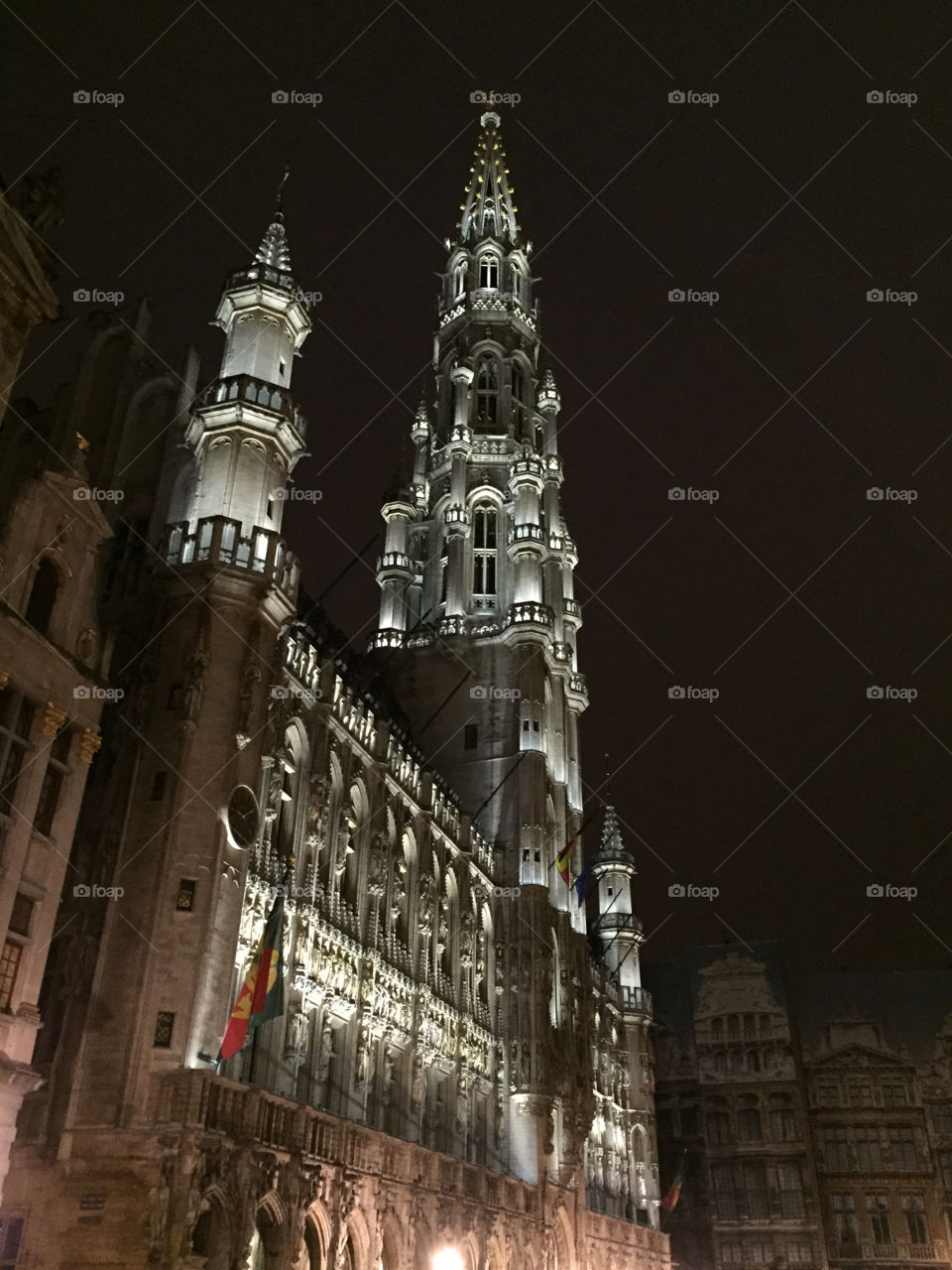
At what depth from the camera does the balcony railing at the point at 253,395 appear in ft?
133

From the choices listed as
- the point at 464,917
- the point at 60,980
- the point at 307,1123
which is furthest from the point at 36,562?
the point at 464,917

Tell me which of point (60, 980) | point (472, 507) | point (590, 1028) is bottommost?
point (60, 980)

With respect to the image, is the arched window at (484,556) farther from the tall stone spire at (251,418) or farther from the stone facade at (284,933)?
the tall stone spire at (251,418)

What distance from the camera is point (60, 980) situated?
32.0 meters

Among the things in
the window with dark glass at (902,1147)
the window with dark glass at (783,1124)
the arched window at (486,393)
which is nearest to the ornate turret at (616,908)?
the window with dark glass at (783,1124)

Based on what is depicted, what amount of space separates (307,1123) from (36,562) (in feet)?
62.5

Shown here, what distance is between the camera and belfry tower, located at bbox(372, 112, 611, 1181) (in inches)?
2270

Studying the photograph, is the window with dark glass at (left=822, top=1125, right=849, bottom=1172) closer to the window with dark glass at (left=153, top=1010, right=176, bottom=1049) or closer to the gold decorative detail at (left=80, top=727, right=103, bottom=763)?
the window with dark glass at (left=153, top=1010, right=176, bottom=1049)

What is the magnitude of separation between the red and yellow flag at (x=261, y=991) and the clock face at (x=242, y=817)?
2.30m

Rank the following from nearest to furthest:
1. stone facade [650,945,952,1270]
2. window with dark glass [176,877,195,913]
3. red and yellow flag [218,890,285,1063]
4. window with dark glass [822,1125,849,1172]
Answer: red and yellow flag [218,890,285,1063]
window with dark glass [176,877,195,913]
stone facade [650,945,952,1270]
window with dark glass [822,1125,849,1172]

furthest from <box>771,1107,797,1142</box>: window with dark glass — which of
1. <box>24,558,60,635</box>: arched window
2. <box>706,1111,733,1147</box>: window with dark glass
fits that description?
<box>24,558,60,635</box>: arched window

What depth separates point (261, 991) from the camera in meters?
32.0

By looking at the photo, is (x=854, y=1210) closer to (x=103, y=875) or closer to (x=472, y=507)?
(x=472, y=507)

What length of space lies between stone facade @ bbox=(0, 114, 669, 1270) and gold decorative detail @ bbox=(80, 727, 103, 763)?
371 cm
